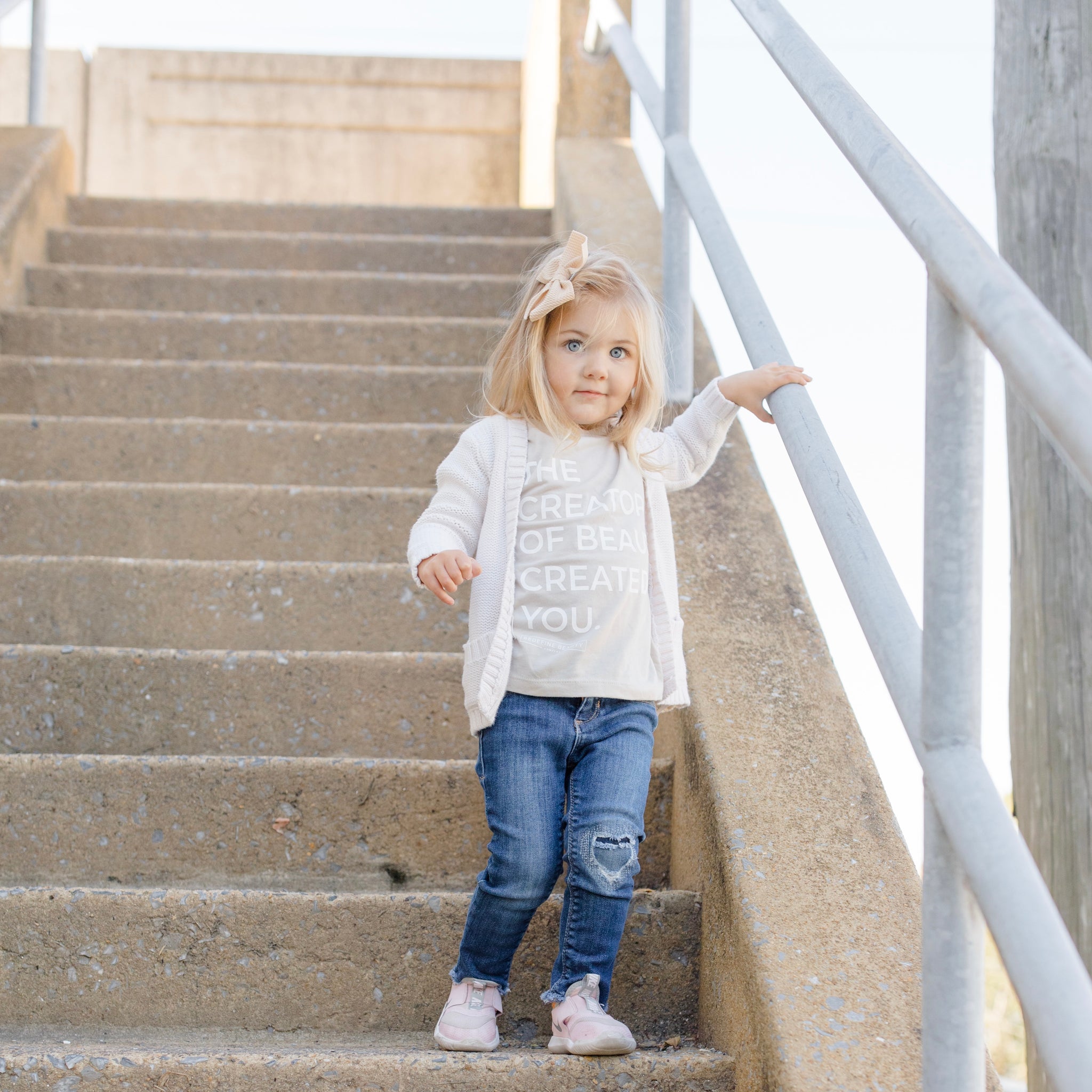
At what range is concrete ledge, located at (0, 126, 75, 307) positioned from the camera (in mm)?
3029

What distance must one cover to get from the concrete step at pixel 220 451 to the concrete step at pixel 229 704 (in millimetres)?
707

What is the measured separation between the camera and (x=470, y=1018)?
4.42 ft

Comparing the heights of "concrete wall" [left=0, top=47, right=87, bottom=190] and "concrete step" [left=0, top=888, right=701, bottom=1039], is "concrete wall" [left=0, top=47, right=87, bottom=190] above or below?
above

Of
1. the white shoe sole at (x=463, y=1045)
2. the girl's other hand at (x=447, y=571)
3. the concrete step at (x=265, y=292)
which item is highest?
the concrete step at (x=265, y=292)

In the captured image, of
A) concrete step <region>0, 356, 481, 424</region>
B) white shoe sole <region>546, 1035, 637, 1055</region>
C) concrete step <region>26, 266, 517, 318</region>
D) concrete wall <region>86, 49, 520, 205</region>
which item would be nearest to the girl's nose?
white shoe sole <region>546, 1035, 637, 1055</region>

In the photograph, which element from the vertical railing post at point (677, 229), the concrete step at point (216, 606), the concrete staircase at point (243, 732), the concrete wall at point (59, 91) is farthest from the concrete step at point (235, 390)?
the concrete wall at point (59, 91)

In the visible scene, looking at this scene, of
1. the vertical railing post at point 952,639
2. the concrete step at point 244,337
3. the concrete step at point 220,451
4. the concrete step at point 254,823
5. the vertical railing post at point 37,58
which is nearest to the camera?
the vertical railing post at point 952,639

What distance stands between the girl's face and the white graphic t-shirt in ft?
0.19

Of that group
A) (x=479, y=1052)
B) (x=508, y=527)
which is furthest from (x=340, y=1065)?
(x=508, y=527)

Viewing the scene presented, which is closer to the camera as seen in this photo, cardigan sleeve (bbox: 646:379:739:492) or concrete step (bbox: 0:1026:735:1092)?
concrete step (bbox: 0:1026:735:1092)

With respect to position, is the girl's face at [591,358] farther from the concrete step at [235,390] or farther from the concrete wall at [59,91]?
the concrete wall at [59,91]

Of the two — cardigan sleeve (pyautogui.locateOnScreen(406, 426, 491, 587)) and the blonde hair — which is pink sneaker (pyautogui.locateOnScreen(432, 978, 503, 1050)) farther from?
the blonde hair

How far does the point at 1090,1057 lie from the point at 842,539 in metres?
0.48

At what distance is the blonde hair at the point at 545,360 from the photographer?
1557mm
